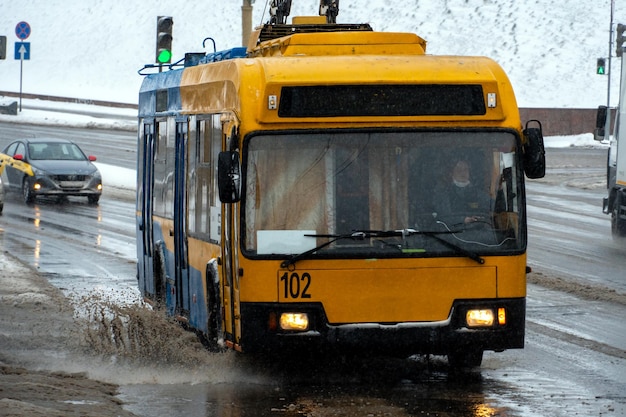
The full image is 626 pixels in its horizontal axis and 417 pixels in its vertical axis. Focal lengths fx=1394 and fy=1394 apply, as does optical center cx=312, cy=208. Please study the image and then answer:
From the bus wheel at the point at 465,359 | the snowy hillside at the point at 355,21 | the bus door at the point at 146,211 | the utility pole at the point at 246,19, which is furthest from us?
the snowy hillside at the point at 355,21

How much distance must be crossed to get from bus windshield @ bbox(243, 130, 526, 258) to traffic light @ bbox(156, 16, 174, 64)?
13464 millimetres

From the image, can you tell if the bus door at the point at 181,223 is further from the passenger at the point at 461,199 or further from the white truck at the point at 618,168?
the white truck at the point at 618,168

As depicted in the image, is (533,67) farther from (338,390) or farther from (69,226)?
(338,390)

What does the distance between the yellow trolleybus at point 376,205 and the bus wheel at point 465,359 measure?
74 cm

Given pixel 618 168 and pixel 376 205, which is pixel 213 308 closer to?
pixel 376 205

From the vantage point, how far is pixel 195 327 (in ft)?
37.3

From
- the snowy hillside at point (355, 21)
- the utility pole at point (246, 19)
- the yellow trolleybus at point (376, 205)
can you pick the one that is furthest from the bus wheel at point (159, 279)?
the snowy hillside at point (355, 21)

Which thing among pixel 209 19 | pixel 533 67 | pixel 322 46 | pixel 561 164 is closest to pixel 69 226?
pixel 322 46

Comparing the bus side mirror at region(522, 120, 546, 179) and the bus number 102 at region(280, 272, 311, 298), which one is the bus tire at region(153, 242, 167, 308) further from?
the bus side mirror at region(522, 120, 546, 179)

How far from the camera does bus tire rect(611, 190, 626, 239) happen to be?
75.8 ft

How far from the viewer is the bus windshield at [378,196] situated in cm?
941

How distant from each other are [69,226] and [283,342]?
52.6ft

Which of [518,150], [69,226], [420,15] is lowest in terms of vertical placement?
[69,226]

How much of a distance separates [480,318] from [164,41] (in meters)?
15.1
